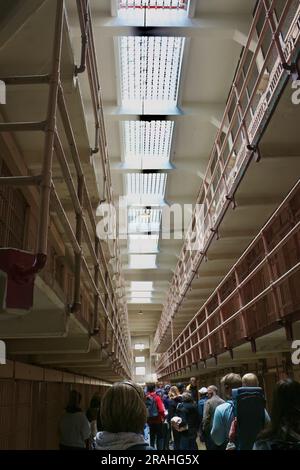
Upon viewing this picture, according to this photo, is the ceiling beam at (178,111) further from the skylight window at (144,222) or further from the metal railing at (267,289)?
the skylight window at (144,222)

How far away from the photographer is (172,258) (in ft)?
57.4

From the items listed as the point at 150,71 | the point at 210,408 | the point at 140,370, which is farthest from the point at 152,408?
the point at 140,370

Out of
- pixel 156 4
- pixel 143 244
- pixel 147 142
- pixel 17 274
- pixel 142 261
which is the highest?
pixel 156 4

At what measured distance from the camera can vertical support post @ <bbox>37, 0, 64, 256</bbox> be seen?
1792 millimetres

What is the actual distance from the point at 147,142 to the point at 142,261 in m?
8.21

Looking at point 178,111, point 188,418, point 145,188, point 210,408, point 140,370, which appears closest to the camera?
point 210,408

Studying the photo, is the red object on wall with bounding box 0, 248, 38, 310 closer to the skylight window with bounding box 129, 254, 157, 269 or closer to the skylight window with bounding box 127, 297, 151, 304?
the skylight window with bounding box 129, 254, 157, 269

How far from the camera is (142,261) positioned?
17.6 metres

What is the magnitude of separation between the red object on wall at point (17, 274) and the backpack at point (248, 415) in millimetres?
2817

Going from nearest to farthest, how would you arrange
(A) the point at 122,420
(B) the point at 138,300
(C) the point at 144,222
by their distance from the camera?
(A) the point at 122,420 < (C) the point at 144,222 < (B) the point at 138,300

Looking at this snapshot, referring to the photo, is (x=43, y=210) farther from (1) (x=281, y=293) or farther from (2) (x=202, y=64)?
(2) (x=202, y=64)

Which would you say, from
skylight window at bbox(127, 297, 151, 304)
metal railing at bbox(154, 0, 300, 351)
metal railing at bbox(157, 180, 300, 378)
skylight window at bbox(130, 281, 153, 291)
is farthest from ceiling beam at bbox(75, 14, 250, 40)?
skylight window at bbox(127, 297, 151, 304)

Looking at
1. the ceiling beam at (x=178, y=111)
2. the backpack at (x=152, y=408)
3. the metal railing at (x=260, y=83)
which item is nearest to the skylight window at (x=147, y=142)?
the ceiling beam at (x=178, y=111)
